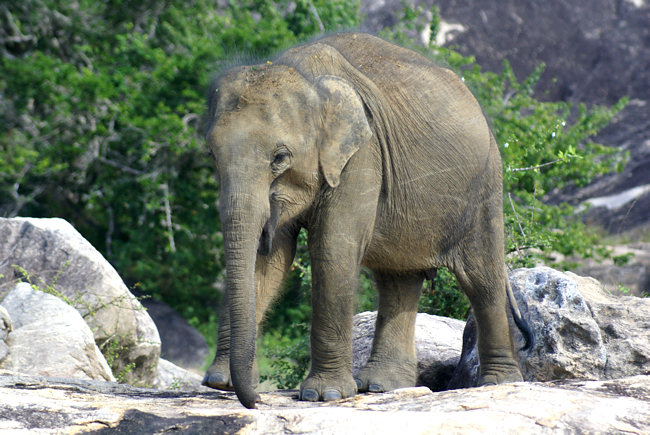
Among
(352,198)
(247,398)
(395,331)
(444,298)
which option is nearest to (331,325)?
(352,198)

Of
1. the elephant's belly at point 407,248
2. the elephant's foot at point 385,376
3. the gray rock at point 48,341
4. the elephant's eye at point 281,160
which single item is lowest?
the elephant's foot at point 385,376

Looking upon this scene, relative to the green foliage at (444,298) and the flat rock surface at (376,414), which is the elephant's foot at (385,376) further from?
the green foliage at (444,298)

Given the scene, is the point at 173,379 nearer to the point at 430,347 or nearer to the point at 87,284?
the point at 87,284

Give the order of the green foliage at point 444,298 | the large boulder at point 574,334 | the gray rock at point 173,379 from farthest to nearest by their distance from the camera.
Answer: the green foliage at point 444,298 → the gray rock at point 173,379 → the large boulder at point 574,334

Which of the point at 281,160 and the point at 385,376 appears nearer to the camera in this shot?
the point at 281,160

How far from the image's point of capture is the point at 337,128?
4559mm

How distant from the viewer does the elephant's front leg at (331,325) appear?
15.0ft

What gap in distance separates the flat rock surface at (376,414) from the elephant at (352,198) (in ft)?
1.17

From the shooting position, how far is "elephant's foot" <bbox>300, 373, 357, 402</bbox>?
14.8 ft

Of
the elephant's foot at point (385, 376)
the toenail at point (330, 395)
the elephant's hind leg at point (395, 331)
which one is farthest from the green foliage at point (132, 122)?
the toenail at point (330, 395)

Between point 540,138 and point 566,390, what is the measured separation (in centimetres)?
559

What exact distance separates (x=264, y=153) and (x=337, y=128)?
1.67ft

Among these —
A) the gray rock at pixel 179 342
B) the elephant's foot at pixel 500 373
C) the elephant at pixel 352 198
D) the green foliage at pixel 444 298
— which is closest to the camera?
the elephant at pixel 352 198

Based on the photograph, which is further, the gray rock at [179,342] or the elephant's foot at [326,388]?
the gray rock at [179,342]
